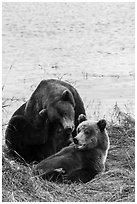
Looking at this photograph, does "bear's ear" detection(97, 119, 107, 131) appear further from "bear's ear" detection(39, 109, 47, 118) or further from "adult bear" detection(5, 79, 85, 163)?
"bear's ear" detection(39, 109, 47, 118)

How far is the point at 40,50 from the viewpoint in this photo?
58.9 feet

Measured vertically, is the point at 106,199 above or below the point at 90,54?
below

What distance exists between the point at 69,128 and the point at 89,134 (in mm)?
348

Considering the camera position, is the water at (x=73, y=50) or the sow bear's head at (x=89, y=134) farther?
the water at (x=73, y=50)

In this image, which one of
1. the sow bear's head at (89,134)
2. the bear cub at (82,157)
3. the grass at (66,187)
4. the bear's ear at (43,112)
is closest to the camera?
the grass at (66,187)

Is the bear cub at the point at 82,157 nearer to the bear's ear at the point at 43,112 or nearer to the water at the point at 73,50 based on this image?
the bear's ear at the point at 43,112

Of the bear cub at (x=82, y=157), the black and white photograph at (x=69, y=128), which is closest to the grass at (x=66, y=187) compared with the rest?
the black and white photograph at (x=69, y=128)

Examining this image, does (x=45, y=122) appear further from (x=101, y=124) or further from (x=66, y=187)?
(x=66, y=187)

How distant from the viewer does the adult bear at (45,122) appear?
7445 mm

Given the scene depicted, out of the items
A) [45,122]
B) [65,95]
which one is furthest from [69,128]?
[45,122]

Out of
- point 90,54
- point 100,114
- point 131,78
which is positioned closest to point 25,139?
point 100,114

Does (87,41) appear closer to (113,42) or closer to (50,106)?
(113,42)

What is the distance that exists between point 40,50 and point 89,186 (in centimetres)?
1176

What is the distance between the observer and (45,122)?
25.6ft
